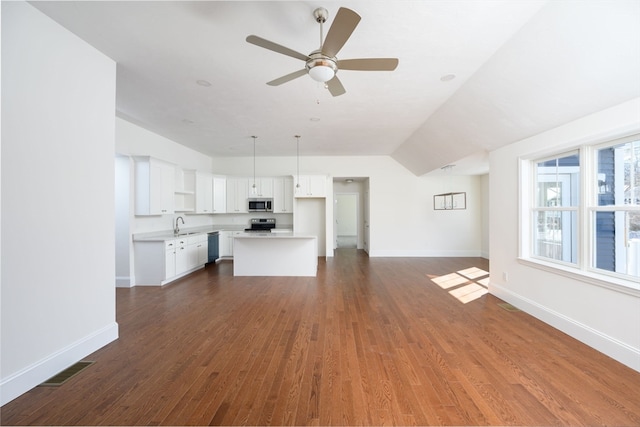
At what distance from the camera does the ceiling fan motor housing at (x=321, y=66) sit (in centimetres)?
198

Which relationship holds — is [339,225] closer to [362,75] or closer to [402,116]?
[402,116]

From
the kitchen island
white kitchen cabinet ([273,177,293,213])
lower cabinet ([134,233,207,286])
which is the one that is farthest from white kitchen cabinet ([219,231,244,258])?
lower cabinet ([134,233,207,286])

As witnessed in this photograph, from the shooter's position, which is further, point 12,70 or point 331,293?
point 331,293

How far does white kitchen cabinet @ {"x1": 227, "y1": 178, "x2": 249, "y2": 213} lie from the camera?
7449mm

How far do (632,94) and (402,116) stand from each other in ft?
8.41

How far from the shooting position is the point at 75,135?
236cm

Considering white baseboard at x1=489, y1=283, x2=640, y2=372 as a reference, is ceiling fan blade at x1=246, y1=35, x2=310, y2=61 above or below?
above

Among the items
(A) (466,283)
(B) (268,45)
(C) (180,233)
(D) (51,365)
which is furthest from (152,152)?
(A) (466,283)

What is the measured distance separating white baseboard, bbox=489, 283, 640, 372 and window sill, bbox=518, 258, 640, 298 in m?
0.47

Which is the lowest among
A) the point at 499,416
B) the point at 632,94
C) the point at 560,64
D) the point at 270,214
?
the point at 499,416

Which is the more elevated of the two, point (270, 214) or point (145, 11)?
point (145, 11)

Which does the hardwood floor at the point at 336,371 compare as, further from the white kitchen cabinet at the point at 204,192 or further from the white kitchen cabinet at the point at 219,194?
the white kitchen cabinet at the point at 219,194

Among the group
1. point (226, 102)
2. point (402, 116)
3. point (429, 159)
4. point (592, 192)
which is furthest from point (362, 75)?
point (429, 159)

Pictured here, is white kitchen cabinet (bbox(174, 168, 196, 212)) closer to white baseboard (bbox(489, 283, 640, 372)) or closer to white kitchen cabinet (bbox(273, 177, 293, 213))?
white kitchen cabinet (bbox(273, 177, 293, 213))
